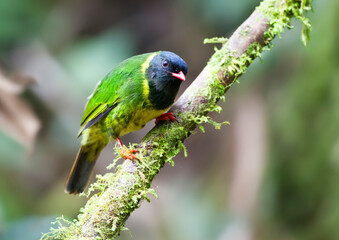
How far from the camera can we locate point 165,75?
289 centimetres

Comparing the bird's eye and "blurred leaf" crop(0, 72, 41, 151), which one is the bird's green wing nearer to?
the bird's eye

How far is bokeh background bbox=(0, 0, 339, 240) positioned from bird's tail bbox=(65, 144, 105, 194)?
1.37 feet

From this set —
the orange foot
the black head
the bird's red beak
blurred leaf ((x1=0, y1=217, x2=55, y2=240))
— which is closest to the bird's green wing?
the black head

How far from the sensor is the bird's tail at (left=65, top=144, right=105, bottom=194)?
3.27 metres

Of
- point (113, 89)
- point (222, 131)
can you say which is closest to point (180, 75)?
point (113, 89)

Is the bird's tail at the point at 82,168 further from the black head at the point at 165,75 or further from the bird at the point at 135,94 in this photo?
the black head at the point at 165,75

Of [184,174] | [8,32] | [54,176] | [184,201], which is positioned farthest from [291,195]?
[8,32]

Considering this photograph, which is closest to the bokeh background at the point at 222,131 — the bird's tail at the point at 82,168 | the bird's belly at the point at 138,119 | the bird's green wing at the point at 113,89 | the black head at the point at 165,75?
the bird's tail at the point at 82,168

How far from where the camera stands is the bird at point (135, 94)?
282 cm

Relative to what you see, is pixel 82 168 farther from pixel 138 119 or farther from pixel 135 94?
pixel 135 94

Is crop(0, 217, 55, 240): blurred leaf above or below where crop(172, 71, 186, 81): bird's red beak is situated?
below

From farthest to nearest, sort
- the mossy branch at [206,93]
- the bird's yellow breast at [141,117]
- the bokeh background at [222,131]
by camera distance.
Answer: the bokeh background at [222,131] → the bird's yellow breast at [141,117] → the mossy branch at [206,93]

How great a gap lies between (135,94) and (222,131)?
3.45 metres

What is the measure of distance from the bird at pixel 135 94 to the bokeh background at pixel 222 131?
0.71m
